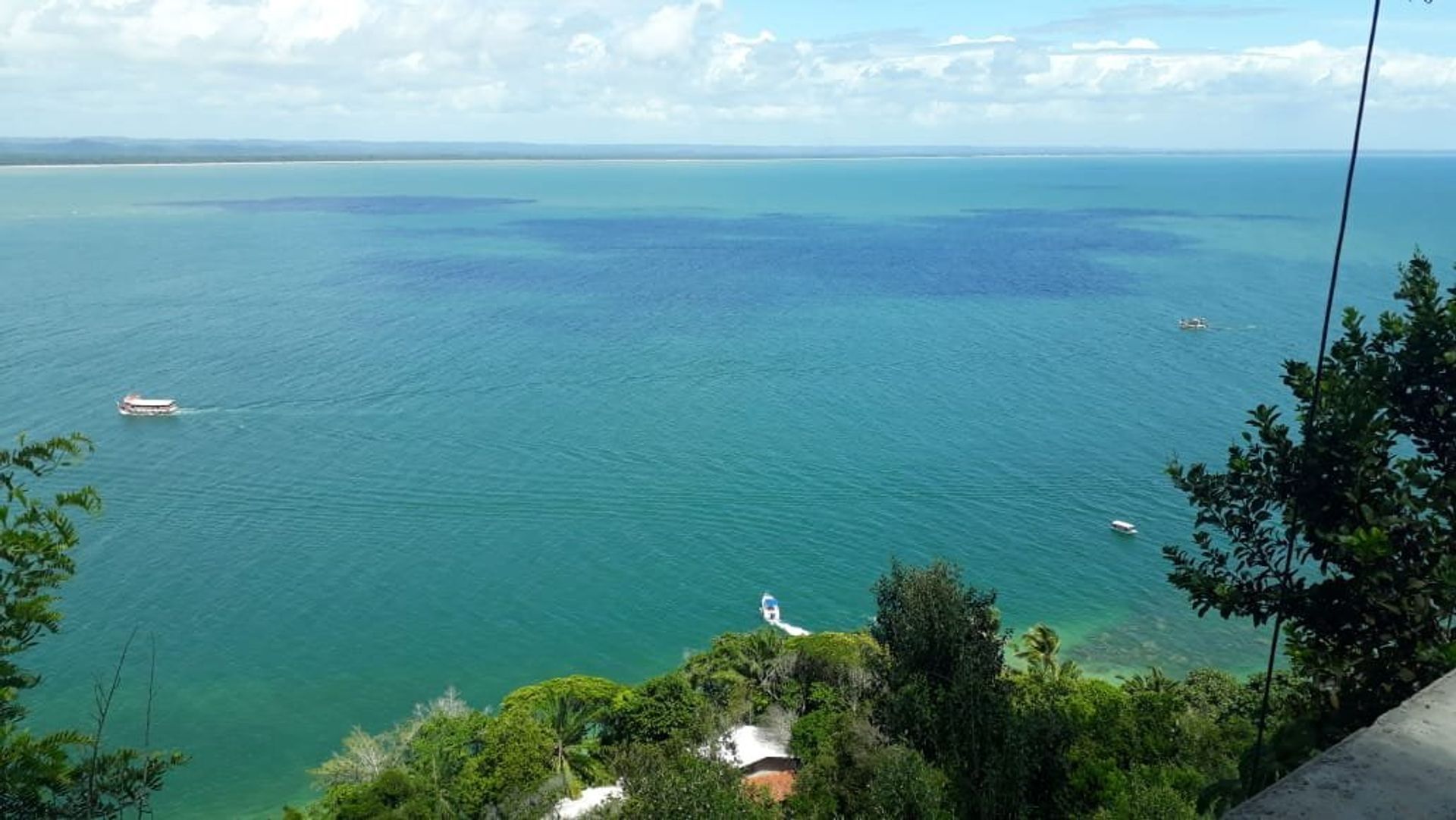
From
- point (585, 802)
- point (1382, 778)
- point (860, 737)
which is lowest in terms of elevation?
point (585, 802)

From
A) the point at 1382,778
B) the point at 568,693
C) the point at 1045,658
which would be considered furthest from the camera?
the point at 1045,658

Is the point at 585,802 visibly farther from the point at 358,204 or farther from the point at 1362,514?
the point at 358,204

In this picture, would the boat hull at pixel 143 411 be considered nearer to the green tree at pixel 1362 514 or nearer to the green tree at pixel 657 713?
the green tree at pixel 657 713

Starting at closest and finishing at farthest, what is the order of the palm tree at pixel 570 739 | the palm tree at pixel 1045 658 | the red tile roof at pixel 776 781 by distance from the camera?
the red tile roof at pixel 776 781, the palm tree at pixel 570 739, the palm tree at pixel 1045 658

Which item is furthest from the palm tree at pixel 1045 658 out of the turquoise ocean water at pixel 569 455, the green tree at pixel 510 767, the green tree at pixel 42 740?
the green tree at pixel 42 740

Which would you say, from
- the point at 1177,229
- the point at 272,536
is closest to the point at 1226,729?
the point at 272,536

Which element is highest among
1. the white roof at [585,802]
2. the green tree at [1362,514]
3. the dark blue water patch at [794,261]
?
the green tree at [1362,514]

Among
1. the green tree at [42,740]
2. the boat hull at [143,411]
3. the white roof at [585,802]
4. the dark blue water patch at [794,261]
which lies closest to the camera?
the green tree at [42,740]

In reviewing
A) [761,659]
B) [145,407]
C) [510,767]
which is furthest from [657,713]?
[145,407]
